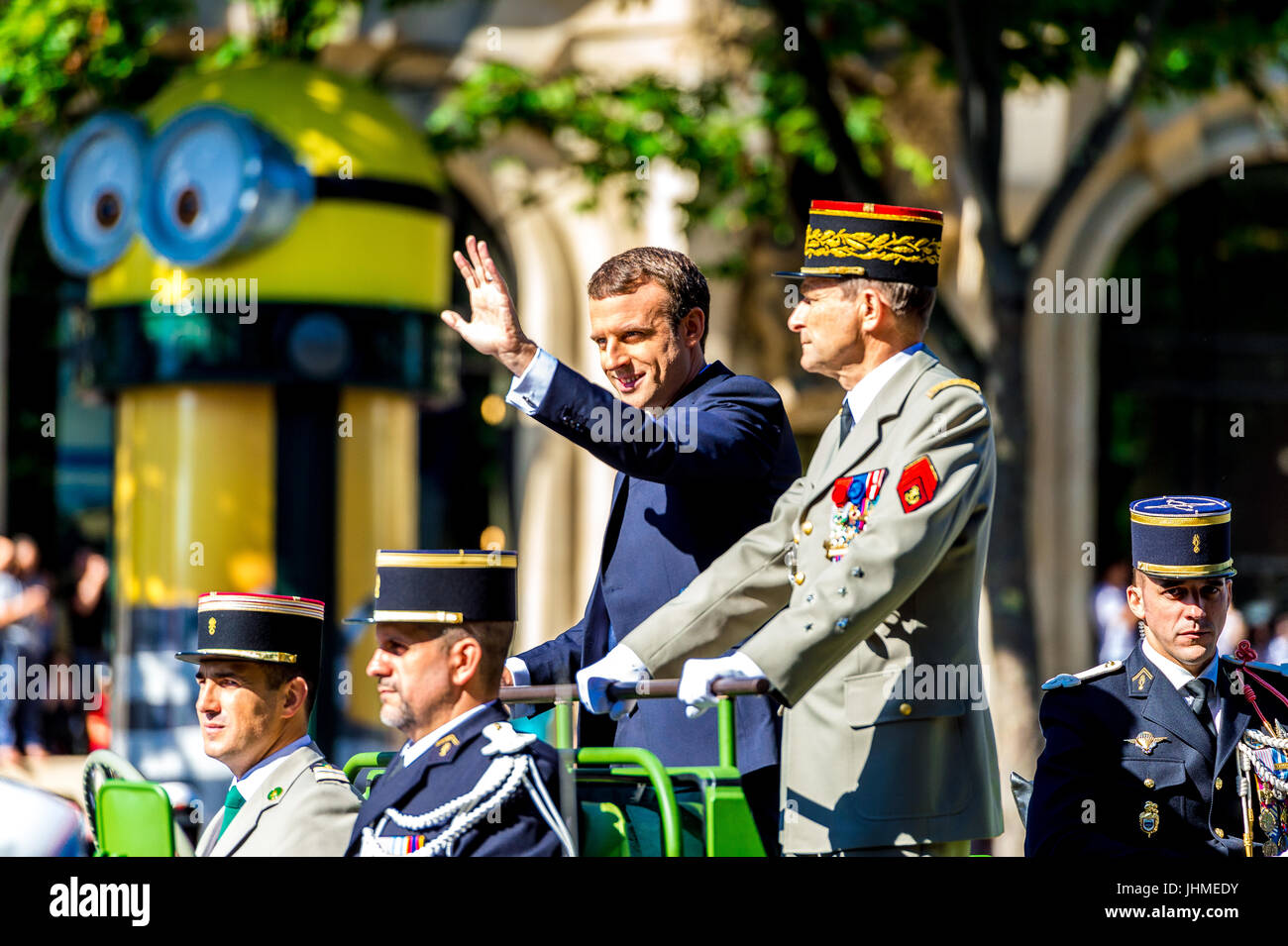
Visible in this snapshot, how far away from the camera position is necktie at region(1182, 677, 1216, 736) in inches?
148

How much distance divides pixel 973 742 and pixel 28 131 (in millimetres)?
9043

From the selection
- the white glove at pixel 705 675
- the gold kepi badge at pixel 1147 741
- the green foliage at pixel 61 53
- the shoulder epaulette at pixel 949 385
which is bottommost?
the gold kepi badge at pixel 1147 741

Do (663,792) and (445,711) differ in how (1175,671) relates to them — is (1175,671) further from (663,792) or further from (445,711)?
(445,711)

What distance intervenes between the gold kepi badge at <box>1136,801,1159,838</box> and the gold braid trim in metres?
1.19

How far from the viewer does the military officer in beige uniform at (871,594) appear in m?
3.47

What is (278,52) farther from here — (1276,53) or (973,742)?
(973,742)

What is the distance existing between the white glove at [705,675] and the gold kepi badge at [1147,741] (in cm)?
86

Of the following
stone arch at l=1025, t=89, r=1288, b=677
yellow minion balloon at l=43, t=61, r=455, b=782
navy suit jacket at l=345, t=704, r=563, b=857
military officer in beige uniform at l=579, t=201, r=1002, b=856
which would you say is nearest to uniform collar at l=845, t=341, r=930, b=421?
military officer in beige uniform at l=579, t=201, r=1002, b=856

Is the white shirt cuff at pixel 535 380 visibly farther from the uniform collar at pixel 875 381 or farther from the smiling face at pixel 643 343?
the uniform collar at pixel 875 381

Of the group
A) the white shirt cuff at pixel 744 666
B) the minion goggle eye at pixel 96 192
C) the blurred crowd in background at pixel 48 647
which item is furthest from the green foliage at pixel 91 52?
the white shirt cuff at pixel 744 666

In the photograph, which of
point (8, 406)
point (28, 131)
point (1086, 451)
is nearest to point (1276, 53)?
point (1086, 451)

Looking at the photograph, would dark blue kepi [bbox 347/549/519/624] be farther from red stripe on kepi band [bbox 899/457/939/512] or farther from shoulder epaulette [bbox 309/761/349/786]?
red stripe on kepi band [bbox 899/457/939/512]

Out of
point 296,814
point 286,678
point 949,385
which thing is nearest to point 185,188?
point 286,678

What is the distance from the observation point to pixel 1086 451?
1401cm
